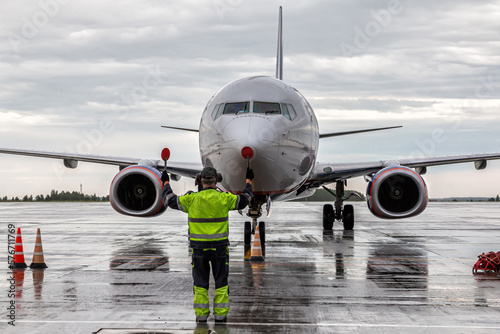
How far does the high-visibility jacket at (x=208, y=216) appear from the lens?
7.38 m

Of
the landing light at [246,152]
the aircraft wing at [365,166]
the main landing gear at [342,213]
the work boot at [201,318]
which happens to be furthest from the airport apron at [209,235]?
the main landing gear at [342,213]

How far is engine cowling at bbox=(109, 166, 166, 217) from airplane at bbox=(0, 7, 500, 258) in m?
0.02

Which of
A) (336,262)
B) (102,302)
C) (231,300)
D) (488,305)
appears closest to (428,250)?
(336,262)

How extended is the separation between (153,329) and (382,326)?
2.41 meters

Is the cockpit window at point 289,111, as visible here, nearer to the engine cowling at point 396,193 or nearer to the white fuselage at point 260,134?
the white fuselage at point 260,134

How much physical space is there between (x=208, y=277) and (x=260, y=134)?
178 inches

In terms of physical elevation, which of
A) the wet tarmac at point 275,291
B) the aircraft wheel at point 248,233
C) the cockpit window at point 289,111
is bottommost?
the wet tarmac at point 275,291

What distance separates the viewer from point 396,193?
16.2 meters

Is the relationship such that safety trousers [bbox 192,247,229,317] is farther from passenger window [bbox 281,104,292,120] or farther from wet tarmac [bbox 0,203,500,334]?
passenger window [bbox 281,104,292,120]

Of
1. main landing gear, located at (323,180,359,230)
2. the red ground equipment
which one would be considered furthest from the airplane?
the red ground equipment

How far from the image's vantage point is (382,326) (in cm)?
665

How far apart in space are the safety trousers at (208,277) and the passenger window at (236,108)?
17.4 feet

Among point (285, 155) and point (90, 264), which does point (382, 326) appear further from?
point (90, 264)

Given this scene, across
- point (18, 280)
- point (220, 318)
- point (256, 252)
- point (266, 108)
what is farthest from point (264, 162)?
point (220, 318)
